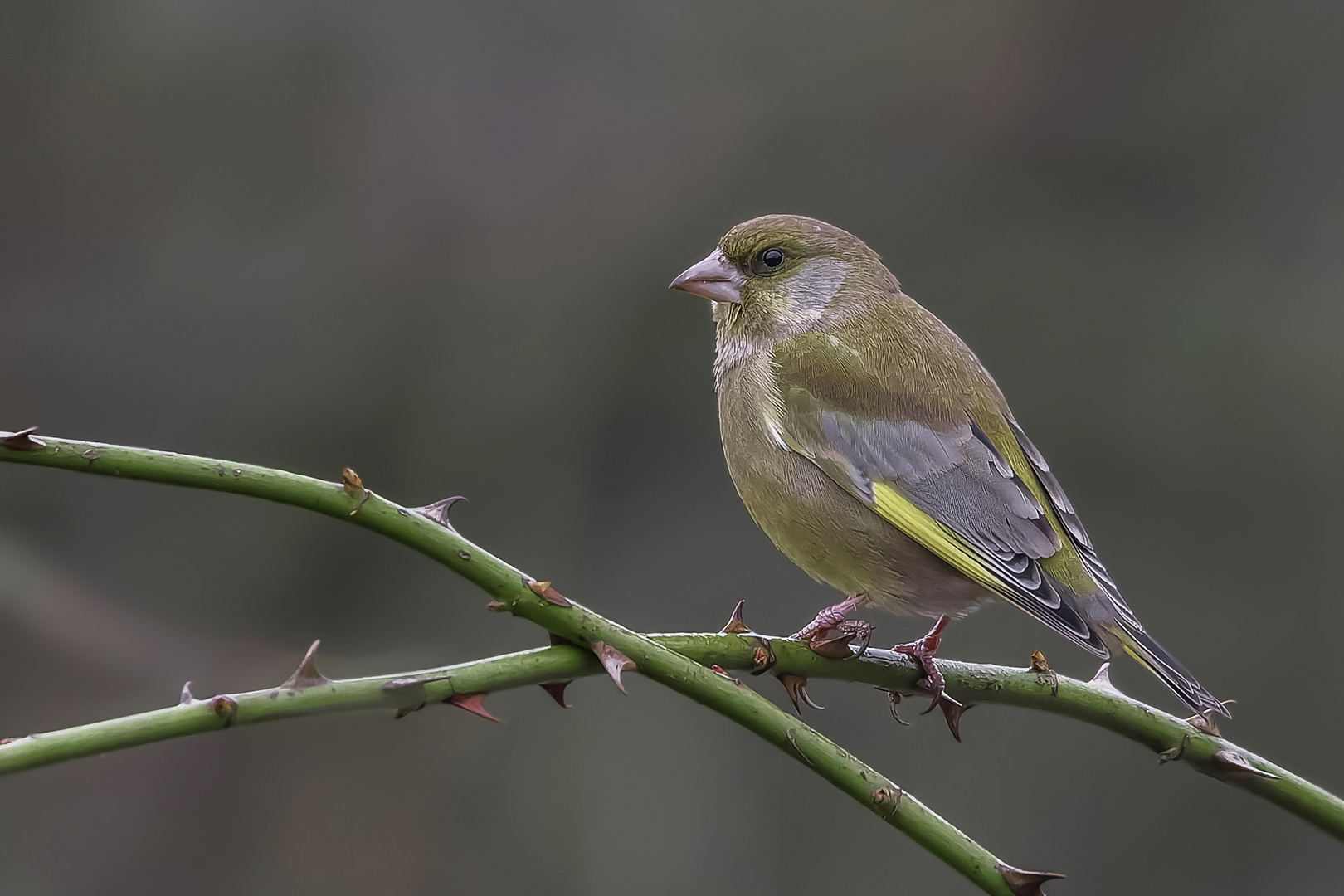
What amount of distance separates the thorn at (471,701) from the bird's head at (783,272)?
1169 millimetres

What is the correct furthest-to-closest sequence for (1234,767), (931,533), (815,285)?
(815,285)
(931,533)
(1234,767)

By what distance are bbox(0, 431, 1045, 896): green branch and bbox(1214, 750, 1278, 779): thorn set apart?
1.34 feet

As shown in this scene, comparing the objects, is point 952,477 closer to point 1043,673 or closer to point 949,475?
point 949,475

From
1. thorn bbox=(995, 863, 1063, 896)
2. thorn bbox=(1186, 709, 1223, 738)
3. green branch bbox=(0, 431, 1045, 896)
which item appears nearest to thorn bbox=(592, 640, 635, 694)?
green branch bbox=(0, 431, 1045, 896)

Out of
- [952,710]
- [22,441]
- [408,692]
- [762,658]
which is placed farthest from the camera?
[952,710]

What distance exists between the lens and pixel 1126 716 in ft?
5.22

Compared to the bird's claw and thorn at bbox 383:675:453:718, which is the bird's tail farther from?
thorn at bbox 383:675:453:718

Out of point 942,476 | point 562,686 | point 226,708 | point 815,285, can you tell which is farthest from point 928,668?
point 226,708

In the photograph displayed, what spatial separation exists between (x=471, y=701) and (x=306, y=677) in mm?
170

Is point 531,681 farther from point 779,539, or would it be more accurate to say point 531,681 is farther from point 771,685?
point 771,685

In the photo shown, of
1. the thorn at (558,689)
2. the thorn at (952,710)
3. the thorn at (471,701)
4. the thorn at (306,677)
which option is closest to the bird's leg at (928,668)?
the thorn at (952,710)

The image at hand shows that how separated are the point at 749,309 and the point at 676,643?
107cm

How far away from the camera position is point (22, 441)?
106 cm

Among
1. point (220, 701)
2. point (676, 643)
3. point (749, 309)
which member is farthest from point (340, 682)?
point (749, 309)
